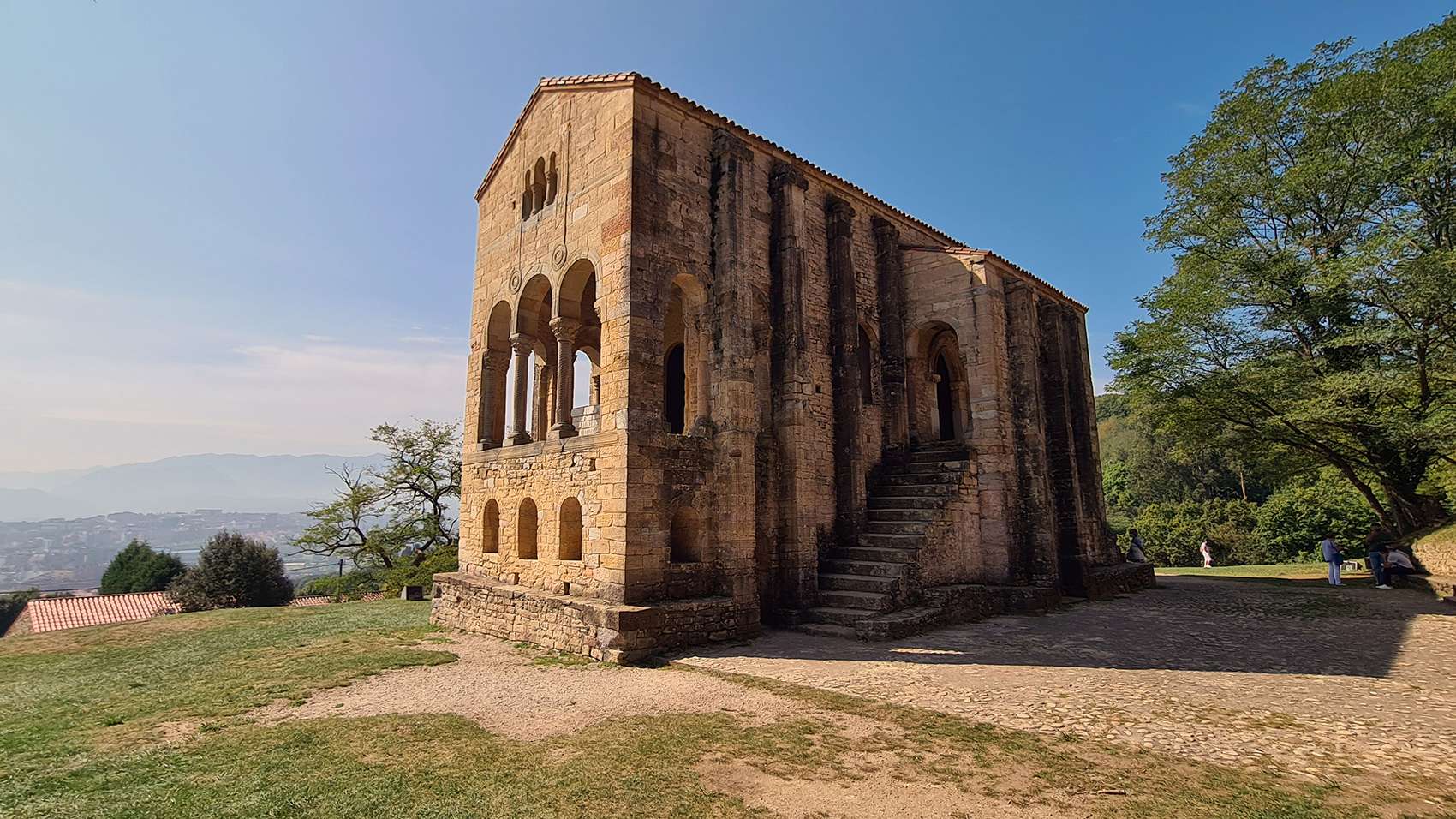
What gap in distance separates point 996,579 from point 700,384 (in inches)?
300

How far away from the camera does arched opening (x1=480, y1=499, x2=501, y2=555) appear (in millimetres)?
13641

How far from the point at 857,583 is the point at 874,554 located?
823mm

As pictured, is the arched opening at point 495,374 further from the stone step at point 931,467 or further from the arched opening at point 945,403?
the arched opening at point 945,403

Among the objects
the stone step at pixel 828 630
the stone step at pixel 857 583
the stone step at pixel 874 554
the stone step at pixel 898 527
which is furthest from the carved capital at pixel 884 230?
the stone step at pixel 828 630

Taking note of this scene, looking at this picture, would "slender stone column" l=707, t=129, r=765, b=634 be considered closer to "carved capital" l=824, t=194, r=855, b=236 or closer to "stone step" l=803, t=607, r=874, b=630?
"stone step" l=803, t=607, r=874, b=630

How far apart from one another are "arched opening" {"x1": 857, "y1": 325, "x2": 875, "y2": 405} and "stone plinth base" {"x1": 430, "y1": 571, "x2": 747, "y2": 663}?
6.96 m

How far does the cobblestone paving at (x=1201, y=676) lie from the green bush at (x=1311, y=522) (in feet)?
71.6

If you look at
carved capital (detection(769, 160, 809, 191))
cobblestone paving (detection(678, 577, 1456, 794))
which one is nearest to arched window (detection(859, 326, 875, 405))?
carved capital (detection(769, 160, 809, 191))

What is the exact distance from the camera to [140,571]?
3509 centimetres

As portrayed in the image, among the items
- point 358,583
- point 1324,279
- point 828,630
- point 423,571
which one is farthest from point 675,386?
point 358,583

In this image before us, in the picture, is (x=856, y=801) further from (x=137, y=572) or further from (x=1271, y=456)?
(x=137, y=572)

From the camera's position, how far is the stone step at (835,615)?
1078 cm

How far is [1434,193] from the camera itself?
1595 cm

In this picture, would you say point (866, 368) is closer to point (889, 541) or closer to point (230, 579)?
point (889, 541)
